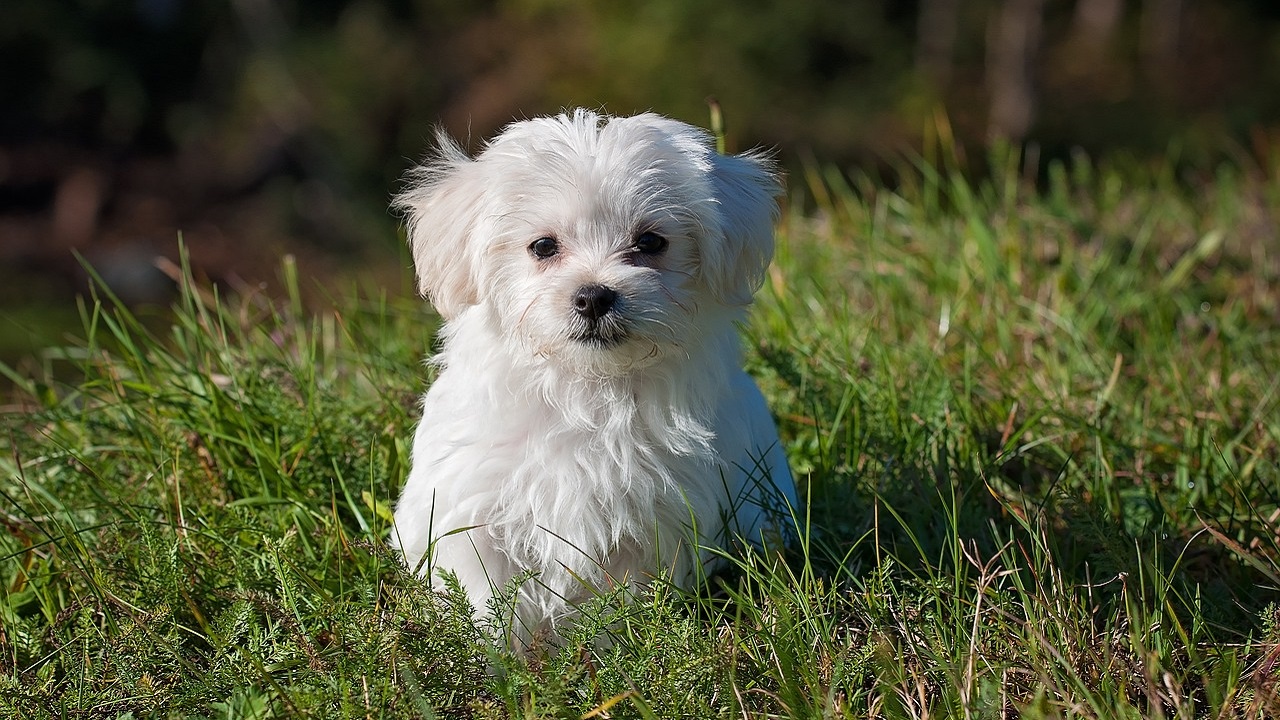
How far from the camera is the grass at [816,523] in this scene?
270 centimetres

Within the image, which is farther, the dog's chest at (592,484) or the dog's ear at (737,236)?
the dog's ear at (737,236)

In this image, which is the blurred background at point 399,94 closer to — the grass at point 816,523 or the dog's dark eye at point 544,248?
the grass at point 816,523

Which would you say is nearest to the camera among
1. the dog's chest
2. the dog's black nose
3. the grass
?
the grass

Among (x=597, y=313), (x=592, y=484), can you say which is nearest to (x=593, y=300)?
(x=597, y=313)

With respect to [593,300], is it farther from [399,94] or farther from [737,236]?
[399,94]

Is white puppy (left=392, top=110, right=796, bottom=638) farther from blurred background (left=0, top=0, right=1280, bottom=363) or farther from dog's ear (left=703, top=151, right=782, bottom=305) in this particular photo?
blurred background (left=0, top=0, right=1280, bottom=363)

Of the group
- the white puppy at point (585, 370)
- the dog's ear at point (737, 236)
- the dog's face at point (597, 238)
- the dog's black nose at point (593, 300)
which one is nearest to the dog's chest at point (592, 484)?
the white puppy at point (585, 370)

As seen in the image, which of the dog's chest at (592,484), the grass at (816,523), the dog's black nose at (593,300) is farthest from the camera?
the dog's chest at (592,484)

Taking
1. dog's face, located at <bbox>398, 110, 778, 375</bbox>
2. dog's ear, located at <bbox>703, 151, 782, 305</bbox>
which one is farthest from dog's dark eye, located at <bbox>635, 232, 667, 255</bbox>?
dog's ear, located at <bbox>703, 151, 782, 305</bbox>

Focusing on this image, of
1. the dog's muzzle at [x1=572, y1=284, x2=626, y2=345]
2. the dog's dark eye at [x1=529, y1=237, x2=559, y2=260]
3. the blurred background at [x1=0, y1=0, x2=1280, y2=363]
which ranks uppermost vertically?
the dog's dark eye at [x1=529, y1=237, x2=559, y2=260]

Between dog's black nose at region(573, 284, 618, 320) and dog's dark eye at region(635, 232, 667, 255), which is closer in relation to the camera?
dog's black nose at region(573, 284, 618, 320)

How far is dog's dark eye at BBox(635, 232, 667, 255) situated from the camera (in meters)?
3.08

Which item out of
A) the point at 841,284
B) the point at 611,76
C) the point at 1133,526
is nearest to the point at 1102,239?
the point at 841,284

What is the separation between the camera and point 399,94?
57.9 feet
